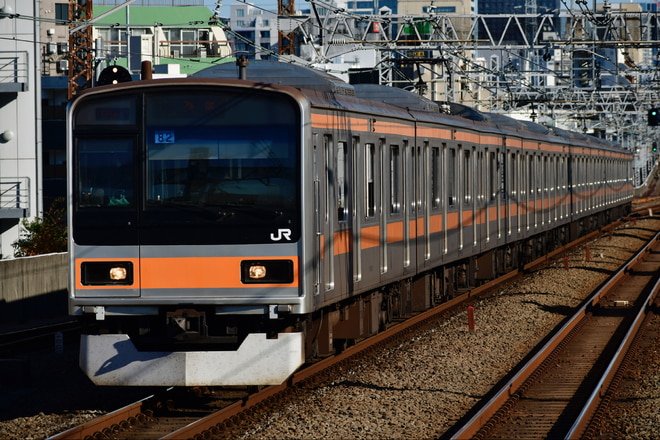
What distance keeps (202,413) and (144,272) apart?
48.7 inches

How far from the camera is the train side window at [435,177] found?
1395 cm

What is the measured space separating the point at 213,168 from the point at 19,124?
16939 mm

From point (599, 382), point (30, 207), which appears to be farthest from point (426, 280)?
point (30, 207)

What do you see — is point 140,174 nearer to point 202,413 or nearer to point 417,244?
point 202,413

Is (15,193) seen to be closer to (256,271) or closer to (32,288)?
(32,288)

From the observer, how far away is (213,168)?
871 centimetres

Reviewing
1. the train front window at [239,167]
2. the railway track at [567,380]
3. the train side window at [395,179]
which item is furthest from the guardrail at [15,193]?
the train front window at [239,167]

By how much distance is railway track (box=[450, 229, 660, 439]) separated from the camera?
8773 millimetres

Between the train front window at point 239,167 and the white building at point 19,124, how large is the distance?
16.1 meters

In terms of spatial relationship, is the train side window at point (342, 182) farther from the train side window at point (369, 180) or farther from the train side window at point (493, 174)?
the train side window at point (493, 174)

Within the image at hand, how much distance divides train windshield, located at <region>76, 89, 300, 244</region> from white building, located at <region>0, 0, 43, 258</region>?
1596cm

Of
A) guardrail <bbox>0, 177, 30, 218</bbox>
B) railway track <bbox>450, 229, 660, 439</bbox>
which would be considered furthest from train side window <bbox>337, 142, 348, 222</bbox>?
guardrail <bbox>0, 177, 30, 218</bbox>

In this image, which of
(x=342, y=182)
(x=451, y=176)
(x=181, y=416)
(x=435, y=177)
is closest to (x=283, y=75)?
(x=342, y=182)

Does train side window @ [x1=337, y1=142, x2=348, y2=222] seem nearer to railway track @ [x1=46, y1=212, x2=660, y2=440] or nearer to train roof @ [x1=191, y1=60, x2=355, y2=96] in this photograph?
train roof @ [x1=191, y1=60, x2=355, y2=96]
